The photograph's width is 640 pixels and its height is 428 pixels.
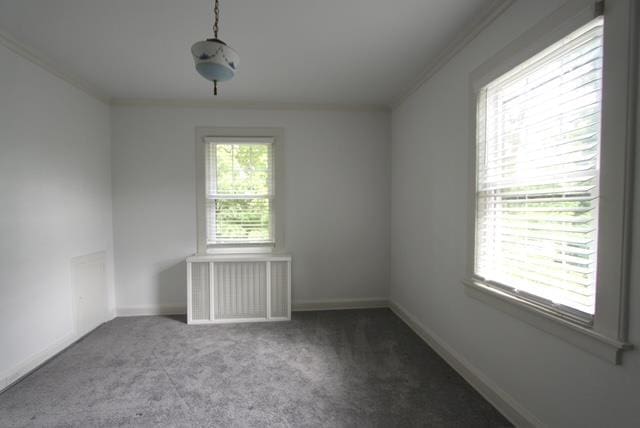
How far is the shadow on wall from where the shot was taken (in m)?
3.46

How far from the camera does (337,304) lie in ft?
12.0

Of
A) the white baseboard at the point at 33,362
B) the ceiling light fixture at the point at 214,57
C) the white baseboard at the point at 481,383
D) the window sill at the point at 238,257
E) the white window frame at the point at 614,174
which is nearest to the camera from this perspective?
the white window frame at the point at 614,174

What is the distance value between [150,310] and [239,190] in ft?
6.16

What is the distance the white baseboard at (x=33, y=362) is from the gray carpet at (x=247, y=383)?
0.06m

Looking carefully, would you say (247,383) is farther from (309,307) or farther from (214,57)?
(214,57)

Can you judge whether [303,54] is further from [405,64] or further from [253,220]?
[253,220]

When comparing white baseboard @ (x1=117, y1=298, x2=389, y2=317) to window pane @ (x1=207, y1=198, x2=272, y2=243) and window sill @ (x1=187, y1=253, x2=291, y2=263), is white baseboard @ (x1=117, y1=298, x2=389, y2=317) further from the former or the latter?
window pane @ (x1=207, y1=198, x2=272, y2=243)

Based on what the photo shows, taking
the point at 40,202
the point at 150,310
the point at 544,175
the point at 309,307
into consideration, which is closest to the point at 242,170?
the point at 40,202

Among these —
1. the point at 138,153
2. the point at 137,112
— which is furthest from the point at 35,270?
the point at 137,112

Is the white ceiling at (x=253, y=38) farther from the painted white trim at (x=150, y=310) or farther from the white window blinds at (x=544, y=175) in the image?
the painted white trim at (x=150, y=310)

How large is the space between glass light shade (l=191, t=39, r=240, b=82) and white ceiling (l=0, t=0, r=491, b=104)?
54 centimetres

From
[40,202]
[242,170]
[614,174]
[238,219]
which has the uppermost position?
[242,170]

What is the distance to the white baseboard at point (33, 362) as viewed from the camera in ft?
6.79

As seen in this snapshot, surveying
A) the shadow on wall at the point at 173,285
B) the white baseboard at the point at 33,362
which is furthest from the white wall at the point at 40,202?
the shadow on wall at the point at 173,285
